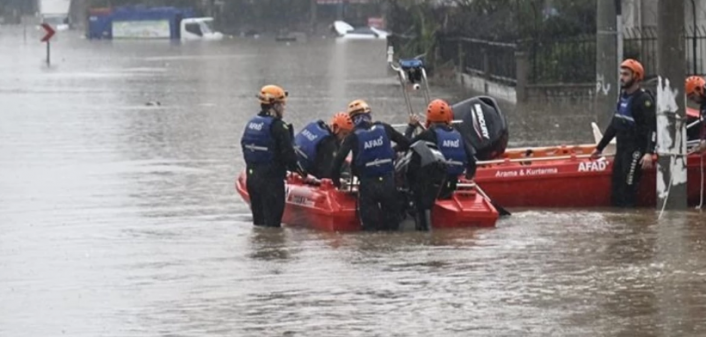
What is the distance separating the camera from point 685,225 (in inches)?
640

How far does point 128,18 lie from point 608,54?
10915 centimetres

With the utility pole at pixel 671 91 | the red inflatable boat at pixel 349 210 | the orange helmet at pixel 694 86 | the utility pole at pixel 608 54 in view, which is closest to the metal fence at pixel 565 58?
the utility pole at pixel 608 54

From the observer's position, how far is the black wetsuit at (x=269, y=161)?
16562mm

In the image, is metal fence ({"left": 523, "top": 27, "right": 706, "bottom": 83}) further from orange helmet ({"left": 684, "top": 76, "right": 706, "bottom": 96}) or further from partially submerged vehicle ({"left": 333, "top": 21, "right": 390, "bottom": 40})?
partially submerged vehicle ({"left": 333, "top": 21, "right": 390, "bottom": 40})

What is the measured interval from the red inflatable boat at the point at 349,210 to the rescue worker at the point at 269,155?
0.28 meters

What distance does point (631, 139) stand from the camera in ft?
57.6

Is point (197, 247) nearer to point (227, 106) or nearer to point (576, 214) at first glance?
point (576, 214)

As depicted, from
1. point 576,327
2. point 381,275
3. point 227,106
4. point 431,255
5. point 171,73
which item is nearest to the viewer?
point 576,327

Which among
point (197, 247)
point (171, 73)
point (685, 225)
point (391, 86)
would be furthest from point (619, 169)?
point (171, 73)

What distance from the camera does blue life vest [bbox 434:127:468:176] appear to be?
16.5 meters

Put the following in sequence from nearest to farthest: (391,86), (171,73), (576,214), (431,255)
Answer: (431,255) → (576,214) → (391,86) → (171,73)

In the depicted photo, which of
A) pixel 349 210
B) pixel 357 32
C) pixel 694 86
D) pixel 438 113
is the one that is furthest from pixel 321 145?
pixel 357 32

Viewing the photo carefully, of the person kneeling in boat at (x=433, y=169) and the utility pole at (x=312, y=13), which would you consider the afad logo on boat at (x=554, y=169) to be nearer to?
the person kneeling in boat at (x=433, y=169)

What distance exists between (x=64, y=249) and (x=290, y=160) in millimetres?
2315
